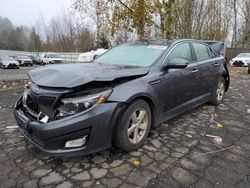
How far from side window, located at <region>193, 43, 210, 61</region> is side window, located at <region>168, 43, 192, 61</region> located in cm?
30

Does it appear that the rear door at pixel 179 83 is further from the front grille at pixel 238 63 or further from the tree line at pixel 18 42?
the tree line at pixel 18 42

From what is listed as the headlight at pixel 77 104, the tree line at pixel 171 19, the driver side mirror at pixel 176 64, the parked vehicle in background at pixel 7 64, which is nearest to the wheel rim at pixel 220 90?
the driver side mirror at pixel 176 64

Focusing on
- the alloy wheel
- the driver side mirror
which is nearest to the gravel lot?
the driver side mirror

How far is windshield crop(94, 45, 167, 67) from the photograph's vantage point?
335 centimetres

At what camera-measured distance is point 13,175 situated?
238cm

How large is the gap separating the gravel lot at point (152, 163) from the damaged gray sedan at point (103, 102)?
0.86 feet

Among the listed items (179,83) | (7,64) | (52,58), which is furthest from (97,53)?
(52,58)

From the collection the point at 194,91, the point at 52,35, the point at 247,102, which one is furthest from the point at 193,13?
the point at 52,35

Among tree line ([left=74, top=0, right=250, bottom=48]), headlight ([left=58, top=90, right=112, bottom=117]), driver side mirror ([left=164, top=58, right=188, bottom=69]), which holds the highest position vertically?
tree line ([left=74, top=0, right=250, bottom=48])

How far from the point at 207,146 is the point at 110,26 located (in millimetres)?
9952

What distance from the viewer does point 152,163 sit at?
2596mm

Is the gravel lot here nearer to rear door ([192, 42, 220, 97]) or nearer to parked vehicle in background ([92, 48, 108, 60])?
rear door ([192, 42, 220, 97])

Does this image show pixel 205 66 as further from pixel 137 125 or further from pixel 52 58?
pixel 52 58

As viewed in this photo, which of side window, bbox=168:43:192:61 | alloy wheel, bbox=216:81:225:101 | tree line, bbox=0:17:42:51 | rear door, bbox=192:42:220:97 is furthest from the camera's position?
tree line, bbox=0:17:42:51
